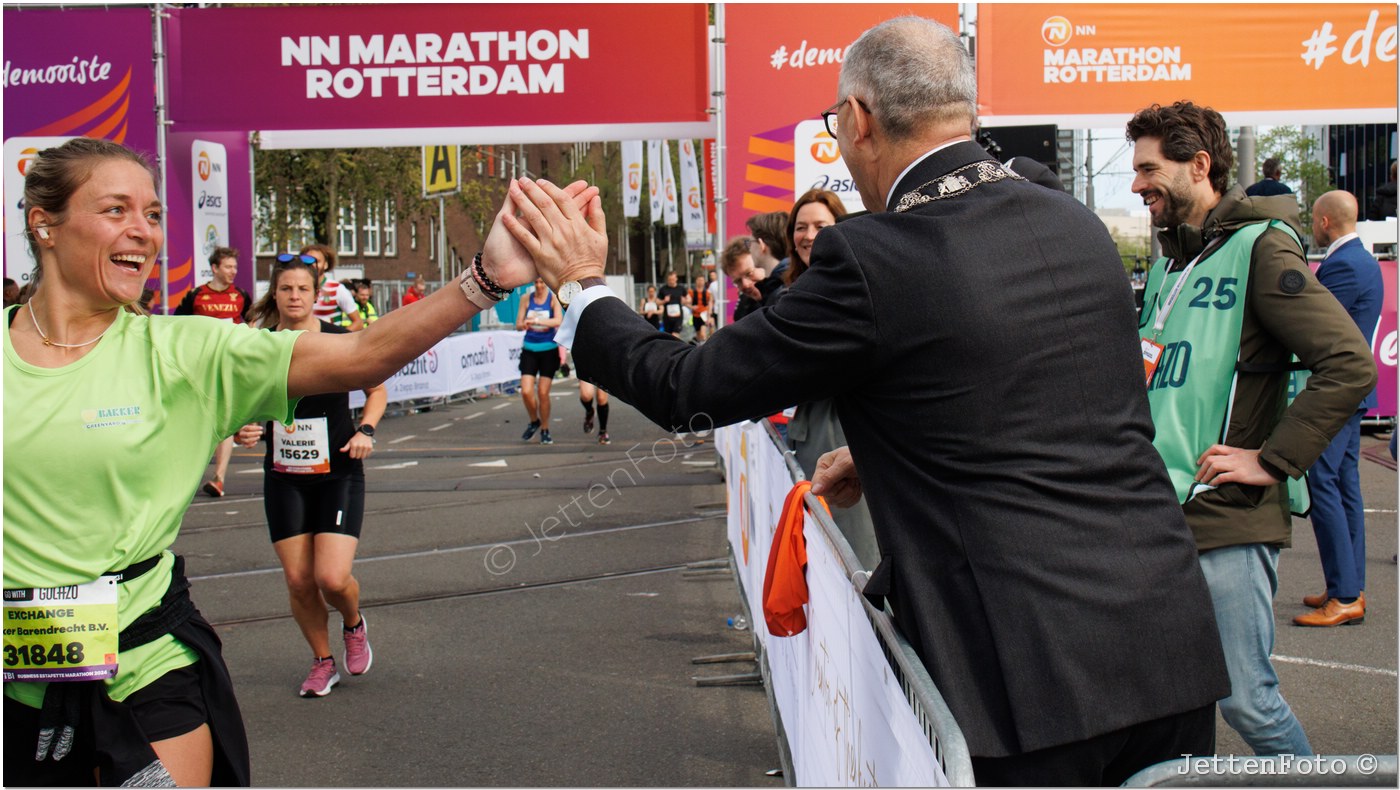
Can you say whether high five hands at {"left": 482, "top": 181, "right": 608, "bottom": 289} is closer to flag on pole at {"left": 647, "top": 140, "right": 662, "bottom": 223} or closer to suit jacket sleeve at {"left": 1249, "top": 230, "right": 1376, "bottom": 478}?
suit jacket sleeve at {"left": 1249, "top": 230, "right": 1376, "bottom": 478}

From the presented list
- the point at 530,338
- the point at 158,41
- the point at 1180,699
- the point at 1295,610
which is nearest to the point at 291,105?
the point at 158,41

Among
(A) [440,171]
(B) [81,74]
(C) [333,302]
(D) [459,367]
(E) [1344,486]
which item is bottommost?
(E) [1344,486]

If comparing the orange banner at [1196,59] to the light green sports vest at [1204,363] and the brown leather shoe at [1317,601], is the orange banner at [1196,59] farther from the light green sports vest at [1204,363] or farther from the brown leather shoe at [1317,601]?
the light green sports vest at [1204,363]

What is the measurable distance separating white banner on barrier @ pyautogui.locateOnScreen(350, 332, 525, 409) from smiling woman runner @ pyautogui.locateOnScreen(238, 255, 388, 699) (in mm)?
11452

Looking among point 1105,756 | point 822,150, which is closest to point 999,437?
point 1105,756

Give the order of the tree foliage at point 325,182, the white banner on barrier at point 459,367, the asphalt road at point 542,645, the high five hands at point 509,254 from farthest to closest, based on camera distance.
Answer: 1. the tree foliage at point 325,182
2. the white banner on barrier at point 459,367
3. the asphalt road at point 542,645
4. the high five hands at point 509,254

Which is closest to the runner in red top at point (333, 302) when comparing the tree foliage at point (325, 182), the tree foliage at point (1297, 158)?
the tree foliage at point (325, 182)

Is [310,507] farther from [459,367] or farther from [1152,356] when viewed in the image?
[459,367]

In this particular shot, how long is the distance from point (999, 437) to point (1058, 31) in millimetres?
8779

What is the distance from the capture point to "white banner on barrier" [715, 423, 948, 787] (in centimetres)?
215

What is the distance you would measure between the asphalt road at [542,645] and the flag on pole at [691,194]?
17.8 meters

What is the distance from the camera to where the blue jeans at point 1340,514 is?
252 inches

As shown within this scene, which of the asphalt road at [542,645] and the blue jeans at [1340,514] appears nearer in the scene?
the asphalt road at [542,645]

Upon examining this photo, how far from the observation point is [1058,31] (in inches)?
394
